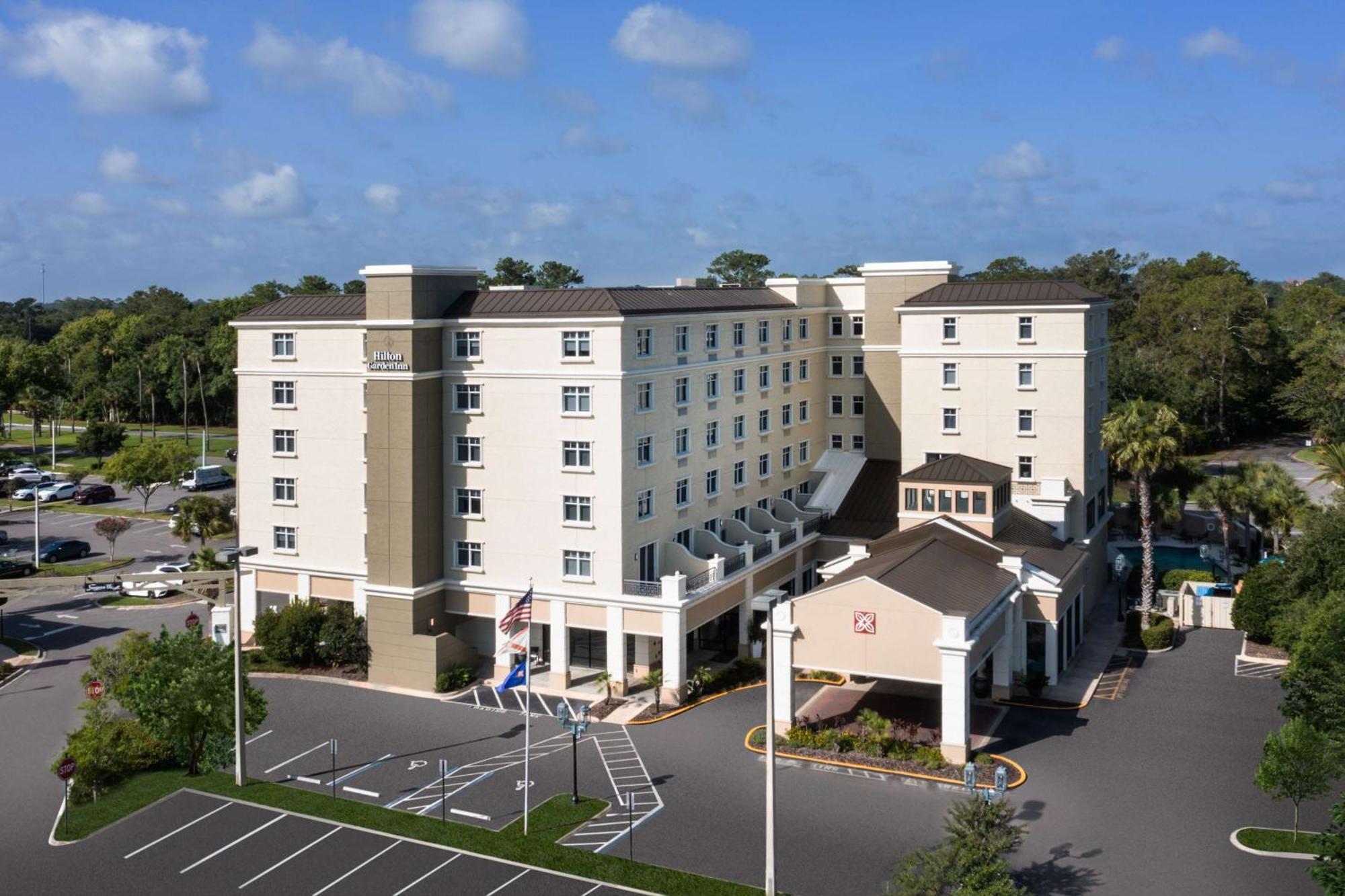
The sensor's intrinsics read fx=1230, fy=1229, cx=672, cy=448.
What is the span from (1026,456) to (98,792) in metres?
40.8

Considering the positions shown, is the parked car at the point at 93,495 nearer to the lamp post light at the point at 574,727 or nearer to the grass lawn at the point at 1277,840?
the lamp post light at the point at 574,727

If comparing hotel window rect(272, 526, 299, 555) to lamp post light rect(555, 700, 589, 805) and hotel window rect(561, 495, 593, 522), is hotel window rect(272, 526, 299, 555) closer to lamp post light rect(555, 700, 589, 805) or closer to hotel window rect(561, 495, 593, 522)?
hotel window rect(561, 495, 593, 522)

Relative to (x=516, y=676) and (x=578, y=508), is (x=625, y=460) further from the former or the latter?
(x=516, y=676)

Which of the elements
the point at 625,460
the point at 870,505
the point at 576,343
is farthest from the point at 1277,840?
the point at 870,505

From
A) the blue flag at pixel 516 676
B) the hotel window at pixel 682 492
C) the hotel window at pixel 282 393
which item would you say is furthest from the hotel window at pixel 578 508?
the hotel window at pixel 282 393

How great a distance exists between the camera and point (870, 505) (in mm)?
60281

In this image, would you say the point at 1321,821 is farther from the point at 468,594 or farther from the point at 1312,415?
the point at 1312,415

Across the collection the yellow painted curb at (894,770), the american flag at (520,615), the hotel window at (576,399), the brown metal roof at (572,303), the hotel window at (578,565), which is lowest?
the yellow painted curb at (894,770)

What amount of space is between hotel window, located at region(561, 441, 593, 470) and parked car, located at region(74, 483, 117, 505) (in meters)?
59.8

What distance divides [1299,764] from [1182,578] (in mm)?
29505

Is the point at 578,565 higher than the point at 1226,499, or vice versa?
the point at 1226,499

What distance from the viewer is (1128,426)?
5369 centimetres

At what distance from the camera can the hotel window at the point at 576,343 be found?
154ft

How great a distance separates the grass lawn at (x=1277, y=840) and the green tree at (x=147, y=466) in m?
73.9
